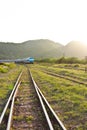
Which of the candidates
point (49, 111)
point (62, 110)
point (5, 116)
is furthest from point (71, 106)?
point (5, 116)

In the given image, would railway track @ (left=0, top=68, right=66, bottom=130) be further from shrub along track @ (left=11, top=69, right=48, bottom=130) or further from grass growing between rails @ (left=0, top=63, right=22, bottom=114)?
grass growing between rails @ (left=0, top=63, right=22, bottom=114)

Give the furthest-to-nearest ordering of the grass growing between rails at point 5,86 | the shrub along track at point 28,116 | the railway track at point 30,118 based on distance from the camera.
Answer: the grass growing between rails at point 5,86, the shrub along track at point 28,116, the railway track at point 30,118

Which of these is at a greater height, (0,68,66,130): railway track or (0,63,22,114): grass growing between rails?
(0,63,22,114): grass growing between rails

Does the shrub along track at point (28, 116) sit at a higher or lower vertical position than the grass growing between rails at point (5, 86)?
lower

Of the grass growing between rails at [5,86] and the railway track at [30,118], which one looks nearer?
the railway track at [30,118]

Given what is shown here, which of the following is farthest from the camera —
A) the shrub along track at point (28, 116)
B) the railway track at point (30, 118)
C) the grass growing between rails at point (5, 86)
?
the grass growing between rails at point (5, 86)

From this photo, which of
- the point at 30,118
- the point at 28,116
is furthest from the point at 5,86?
the point at 30,118

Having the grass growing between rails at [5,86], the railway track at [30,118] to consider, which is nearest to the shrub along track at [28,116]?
the railway track at [30,118]

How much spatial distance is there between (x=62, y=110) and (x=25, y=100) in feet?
11.1

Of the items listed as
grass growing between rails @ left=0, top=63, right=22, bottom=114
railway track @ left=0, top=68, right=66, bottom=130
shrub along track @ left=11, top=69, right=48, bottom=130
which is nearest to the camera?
railway track @ left=0, top=68, right=66, bottom=130

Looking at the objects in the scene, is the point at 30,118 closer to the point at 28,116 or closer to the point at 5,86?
the point at 28,116

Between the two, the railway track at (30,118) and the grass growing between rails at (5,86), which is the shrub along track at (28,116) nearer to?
the railway track at (30,118)

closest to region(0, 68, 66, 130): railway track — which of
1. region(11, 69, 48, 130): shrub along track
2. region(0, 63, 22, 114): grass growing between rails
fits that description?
region(11, 69, 48, 130): shrub along track

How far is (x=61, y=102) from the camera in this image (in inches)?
634
